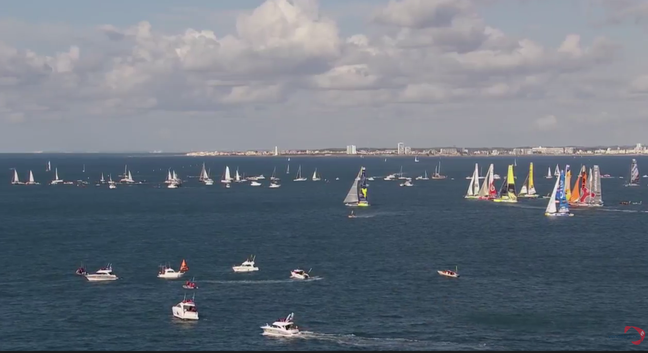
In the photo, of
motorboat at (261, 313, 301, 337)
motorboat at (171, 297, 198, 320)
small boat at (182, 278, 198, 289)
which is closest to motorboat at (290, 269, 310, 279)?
small boat at (182, 278, 198, 289)

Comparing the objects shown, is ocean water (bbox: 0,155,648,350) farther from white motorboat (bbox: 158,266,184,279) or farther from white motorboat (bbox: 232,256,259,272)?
white motorboat (bbox: 232,256,259,272)

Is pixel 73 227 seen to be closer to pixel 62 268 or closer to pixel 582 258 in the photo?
pixel 62 268

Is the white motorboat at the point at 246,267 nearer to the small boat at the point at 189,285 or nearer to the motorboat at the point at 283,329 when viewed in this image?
the small boat at the point at 189,285

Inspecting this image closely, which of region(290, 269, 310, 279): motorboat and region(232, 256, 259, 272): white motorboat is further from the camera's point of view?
region(232, 256, 259, 272): white motorboat

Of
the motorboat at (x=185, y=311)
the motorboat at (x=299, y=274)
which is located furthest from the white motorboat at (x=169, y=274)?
the motorboat at (x=185, y=311)

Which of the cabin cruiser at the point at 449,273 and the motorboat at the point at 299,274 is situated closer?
the motorboat at the point at 299,274

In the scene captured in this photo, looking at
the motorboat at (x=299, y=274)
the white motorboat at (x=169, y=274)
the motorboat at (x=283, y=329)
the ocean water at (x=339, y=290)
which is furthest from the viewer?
the white motorboat at (x=169, y=274)
